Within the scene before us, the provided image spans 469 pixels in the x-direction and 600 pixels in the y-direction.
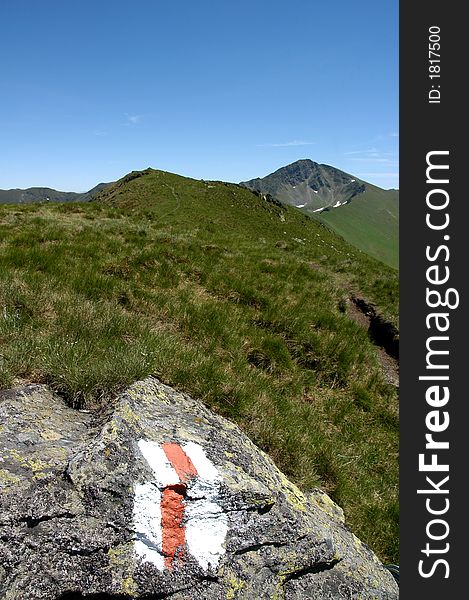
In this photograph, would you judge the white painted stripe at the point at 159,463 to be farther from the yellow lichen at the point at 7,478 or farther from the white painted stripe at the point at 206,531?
the yellow lichen at the point at 7,478

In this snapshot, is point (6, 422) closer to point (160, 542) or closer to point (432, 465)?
point (160, 542)

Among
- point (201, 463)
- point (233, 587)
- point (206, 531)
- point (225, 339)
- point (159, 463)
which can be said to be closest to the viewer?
point (233, 587)

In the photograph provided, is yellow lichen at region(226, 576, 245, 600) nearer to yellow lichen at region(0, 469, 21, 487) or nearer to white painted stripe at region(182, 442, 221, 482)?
white painted stripe at region(182, 442, 221, 482)

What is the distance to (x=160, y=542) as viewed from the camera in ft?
9.12

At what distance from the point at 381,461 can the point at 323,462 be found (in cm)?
177

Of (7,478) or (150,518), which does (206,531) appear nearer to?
(150,518)

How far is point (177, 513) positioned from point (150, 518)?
209 millimetres

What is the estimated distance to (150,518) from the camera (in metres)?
2.80

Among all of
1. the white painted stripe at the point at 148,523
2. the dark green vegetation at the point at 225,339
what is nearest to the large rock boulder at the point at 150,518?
the white painted stripe at the point at 148,523

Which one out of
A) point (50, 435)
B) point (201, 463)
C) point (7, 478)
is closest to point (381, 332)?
point (201, 463)

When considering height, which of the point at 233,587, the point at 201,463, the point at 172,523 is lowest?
the point at 233,587

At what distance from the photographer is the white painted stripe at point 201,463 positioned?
313cm

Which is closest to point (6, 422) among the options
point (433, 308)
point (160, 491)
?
point (160, 491)

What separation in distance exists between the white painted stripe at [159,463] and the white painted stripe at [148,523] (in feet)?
0.32
